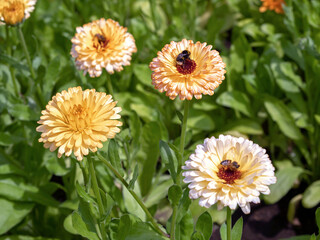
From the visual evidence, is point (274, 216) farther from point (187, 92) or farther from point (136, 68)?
point (187, 92)

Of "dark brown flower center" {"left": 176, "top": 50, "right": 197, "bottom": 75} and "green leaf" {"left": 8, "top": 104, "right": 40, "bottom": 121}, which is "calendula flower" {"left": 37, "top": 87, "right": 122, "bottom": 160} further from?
"green leaf" {"left": 8, "top": 104, "right": 40, "bottom": 121}

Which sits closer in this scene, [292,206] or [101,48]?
[101,48]

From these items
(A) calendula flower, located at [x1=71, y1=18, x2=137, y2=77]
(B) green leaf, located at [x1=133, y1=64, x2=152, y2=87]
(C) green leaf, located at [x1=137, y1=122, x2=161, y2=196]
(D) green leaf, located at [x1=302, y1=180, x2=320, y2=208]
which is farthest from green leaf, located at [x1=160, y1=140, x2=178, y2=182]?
(B) green leaf, located at [x1=133, y1=64, x2=152, y2=87]

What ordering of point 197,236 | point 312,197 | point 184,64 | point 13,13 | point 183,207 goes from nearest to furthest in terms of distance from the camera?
1. point 184,64
2. point 197,236
3. point 183,207
4. point 13,13
5. point 312,197

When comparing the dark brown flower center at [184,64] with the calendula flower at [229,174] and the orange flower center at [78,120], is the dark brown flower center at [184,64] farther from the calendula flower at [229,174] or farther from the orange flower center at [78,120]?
→ the orange flower center at [78,120]

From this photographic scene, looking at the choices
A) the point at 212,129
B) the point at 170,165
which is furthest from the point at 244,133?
the point at 170,165

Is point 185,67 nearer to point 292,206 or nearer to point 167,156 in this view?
point 167,156

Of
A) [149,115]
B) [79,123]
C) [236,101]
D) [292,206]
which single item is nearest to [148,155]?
[149,115]
